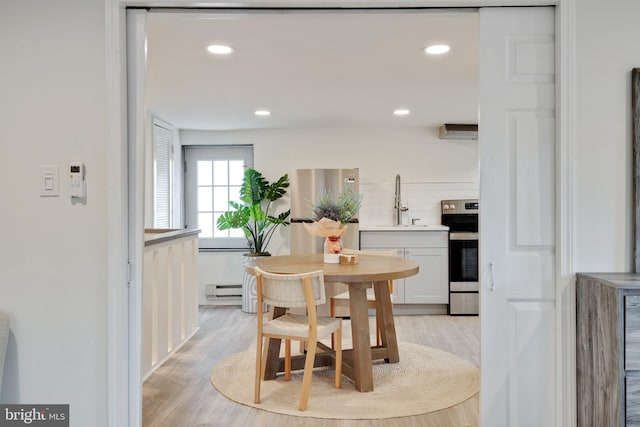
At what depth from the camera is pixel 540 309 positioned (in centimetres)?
209

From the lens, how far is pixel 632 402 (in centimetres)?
176

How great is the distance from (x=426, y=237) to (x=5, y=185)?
172 inches

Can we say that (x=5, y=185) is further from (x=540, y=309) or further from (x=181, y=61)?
(x=540, y=309)

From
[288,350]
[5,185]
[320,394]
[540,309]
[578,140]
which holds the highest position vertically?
[578,140]

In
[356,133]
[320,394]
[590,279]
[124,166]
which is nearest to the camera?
[590,279]

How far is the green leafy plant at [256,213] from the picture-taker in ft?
19.3

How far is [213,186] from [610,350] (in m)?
5.35

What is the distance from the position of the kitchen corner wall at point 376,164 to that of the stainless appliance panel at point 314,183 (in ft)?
2.31

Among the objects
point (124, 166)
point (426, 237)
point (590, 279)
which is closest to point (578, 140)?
point (590, 279)

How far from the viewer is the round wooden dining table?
10.4ft

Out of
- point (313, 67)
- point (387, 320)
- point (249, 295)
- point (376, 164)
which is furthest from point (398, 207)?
point (313, 67)

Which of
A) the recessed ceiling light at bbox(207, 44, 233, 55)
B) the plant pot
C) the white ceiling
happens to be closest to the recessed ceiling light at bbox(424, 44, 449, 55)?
the white ceiling

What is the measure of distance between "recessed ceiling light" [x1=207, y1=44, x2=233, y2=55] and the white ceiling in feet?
0.16

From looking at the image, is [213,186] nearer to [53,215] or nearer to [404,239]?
[404,239]
